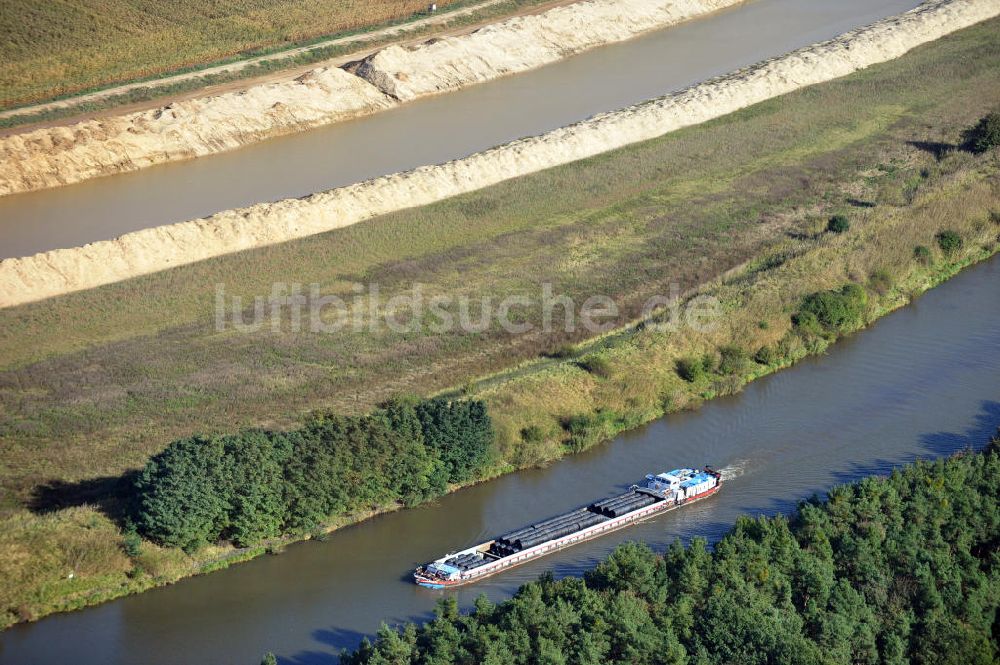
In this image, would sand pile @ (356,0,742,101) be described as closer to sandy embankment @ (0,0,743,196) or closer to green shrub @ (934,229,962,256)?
sandy embankment @ (0,0,743,196)

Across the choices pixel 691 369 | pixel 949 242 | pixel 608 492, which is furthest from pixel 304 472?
pixel 949 242

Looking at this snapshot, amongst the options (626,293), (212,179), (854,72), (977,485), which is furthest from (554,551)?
(854,72)

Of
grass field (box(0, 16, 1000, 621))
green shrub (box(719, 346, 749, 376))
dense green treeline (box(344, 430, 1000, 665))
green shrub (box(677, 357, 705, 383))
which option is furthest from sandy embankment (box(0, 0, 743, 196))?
dense green treeline (box(344, 430, 1000, 665))

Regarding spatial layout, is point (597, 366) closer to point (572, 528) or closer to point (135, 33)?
point (572, 528)

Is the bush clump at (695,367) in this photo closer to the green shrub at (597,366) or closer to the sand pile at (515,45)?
the green shrub at (597,366)

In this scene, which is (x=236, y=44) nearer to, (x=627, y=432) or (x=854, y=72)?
(x=854, y=72)
